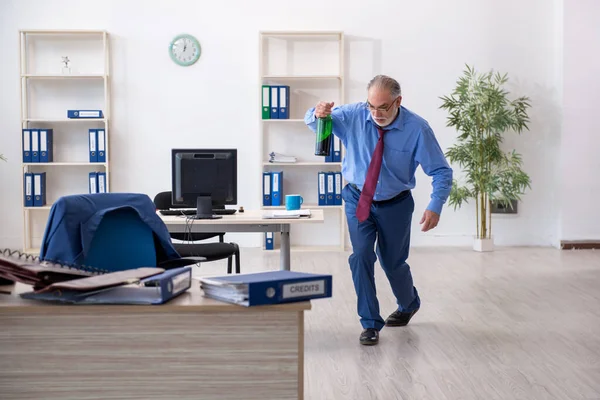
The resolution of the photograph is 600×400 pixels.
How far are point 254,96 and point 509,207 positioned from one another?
2.71 m

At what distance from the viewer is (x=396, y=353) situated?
427cm

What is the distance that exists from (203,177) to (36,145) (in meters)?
3.58

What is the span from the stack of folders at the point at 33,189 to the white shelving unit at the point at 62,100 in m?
0.06

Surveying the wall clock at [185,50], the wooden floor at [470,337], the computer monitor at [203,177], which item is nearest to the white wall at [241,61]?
the wall clock at [185,50]

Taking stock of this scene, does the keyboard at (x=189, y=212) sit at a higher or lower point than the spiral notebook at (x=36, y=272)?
lower

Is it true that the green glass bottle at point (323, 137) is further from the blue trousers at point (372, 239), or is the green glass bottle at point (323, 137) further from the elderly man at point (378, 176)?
the blue trousers at point (372, 239)

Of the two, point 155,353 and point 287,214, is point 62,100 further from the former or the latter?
point 155,353

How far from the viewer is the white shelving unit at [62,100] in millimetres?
7863

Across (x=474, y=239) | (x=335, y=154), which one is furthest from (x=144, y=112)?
(x=474, y=239)

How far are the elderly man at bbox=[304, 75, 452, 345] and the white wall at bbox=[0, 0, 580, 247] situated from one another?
12.0 ft

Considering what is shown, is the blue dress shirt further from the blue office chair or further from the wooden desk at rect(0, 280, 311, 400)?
the wooden desk at rect(0, 280, 311, 400)

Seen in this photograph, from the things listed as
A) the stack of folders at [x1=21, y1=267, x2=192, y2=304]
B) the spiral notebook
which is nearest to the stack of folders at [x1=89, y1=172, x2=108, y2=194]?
the spiral notebook

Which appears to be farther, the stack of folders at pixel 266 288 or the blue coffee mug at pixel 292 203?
the blue coffee mug at pixel 292 203

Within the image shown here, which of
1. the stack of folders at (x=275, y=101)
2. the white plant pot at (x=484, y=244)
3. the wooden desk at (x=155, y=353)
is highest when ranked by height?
the stack of folders at (x=275, y=101)
